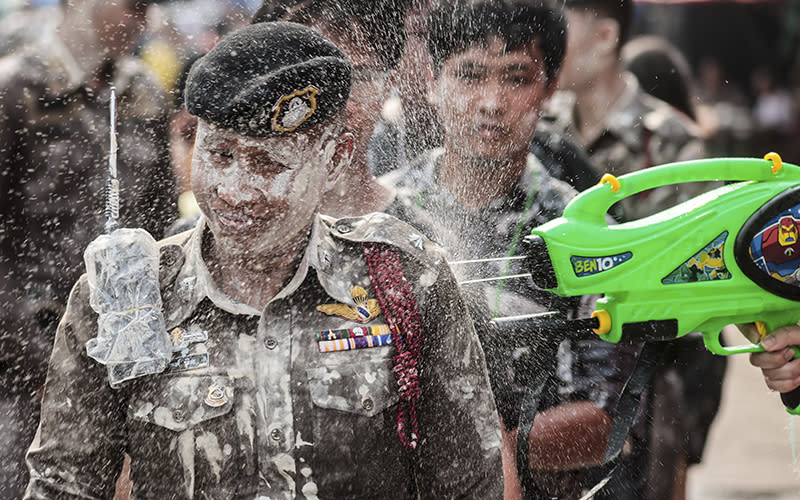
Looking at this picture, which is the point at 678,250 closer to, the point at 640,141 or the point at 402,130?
the point at 402,130

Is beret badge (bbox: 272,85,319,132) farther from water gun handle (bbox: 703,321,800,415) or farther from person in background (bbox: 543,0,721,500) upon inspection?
person in background (bbox: 543,0,721,500)

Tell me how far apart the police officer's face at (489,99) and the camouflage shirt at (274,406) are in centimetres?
99

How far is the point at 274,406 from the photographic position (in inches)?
96.8

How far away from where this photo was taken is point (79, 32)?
422 cm

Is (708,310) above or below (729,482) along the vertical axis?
above

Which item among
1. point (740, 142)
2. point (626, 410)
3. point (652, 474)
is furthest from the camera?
point (740, 142)

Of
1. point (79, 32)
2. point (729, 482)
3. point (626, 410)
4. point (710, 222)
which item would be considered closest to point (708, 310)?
point (710, 222)

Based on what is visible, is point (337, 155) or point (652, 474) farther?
point (652, 474)

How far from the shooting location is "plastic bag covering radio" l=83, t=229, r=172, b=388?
2328 millimetres

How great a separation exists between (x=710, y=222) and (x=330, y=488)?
46.0 inches

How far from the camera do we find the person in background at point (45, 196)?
3.78 metres

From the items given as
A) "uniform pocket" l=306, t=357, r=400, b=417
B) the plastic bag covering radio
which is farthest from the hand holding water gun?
the plastic bag covering radio

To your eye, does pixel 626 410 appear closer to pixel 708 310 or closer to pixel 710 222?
pixel 708 310

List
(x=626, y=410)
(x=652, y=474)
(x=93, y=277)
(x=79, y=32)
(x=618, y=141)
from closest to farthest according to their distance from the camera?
(x=93, y=277)
(x=626, y=410)
(x=652, y=474)
(x=79, y=32)
(x=618, y=141)
